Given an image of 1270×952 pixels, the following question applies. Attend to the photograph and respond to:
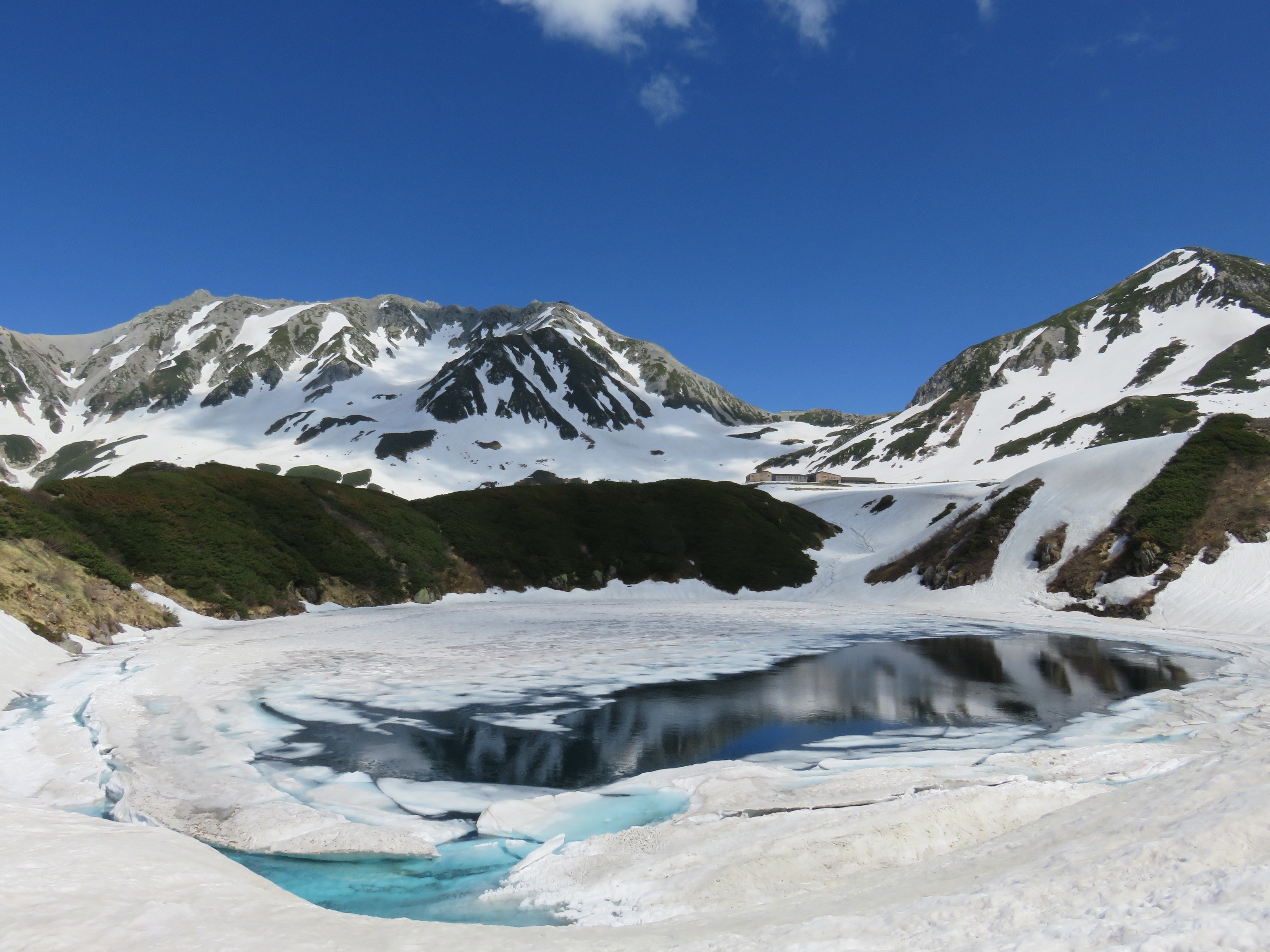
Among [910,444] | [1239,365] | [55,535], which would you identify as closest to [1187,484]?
[55,535]

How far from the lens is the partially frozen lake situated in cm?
730

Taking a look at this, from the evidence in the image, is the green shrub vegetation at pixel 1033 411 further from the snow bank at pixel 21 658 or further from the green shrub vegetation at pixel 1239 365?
the snow bank at pixel 21 658

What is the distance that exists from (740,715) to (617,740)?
3.32 meters

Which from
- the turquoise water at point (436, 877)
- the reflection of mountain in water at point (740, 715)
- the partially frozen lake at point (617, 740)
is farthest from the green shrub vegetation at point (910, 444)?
the turquoise water at point (436, 877)

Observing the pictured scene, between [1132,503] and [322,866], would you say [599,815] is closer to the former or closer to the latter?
[322,866]

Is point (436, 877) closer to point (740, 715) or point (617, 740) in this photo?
point (617, 740)

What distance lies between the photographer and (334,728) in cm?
1299

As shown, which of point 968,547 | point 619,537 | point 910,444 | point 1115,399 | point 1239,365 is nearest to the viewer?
point 968,547

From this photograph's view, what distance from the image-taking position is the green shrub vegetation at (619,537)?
165ft

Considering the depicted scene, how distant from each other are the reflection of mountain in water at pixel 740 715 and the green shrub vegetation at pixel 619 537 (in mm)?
30544

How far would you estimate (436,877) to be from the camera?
7.15m

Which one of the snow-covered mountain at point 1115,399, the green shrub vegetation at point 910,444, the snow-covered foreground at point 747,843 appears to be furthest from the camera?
the green shrub vegetation at point 910,444

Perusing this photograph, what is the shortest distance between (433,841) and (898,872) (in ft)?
17.2

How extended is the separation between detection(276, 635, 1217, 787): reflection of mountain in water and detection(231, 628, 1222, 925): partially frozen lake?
2.4 inches
